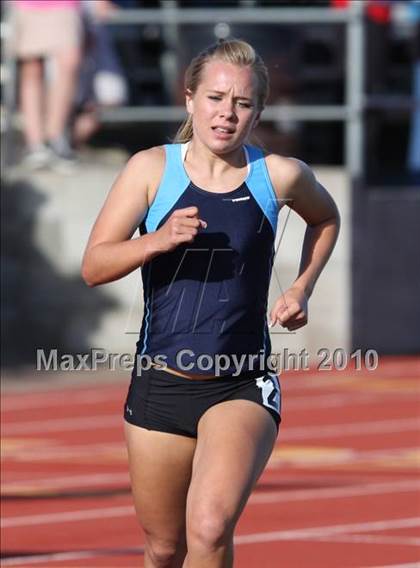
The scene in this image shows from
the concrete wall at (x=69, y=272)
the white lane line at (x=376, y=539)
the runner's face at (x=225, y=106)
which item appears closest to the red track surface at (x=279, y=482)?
the white lane line at (x=376, y=539)

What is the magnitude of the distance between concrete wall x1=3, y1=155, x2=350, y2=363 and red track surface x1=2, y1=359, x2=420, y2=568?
86 cm

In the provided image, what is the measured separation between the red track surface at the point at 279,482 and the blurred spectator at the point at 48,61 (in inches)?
86.3

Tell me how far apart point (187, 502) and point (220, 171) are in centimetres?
101

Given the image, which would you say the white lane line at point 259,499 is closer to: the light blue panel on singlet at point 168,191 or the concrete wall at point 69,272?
the light blue panel on singlet at point 168,191

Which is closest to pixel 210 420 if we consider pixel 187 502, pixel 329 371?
pixel 187 502

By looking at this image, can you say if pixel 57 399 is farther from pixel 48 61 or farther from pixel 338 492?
pixel 338 492

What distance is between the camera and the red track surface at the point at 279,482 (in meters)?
6.78

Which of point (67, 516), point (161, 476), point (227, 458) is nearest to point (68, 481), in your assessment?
point (67, 516)

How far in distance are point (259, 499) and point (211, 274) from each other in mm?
3534

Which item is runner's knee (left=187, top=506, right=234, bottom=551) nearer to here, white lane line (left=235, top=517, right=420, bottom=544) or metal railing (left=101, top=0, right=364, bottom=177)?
white lane line (left=235, top=517, right=420, bottom=544)

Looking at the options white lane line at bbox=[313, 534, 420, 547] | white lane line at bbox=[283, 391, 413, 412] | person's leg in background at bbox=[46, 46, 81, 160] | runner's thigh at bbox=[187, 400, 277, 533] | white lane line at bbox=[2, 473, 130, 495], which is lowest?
white lane line at bbox=[283, 391, 413, 412]

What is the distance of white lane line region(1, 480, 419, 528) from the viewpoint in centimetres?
741

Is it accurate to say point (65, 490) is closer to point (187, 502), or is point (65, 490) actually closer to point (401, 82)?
point (187, 502)

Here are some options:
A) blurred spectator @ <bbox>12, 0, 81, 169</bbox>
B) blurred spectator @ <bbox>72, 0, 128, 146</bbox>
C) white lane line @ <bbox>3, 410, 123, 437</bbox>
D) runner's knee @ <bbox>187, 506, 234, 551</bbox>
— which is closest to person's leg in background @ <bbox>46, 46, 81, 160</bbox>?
blurred spectator @ <bbox>12, 0, 81, 169</bbox>
